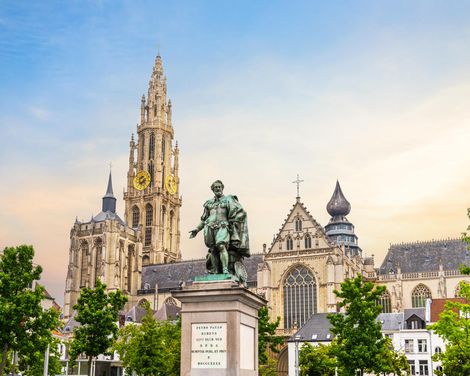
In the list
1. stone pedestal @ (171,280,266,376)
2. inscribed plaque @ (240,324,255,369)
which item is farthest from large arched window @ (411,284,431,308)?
stone pedestal @ (171,280,266,376)

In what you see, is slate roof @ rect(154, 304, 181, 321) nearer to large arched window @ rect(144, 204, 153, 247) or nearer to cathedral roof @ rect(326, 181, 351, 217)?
large arched window @ rect(144, 204, 153, 247)

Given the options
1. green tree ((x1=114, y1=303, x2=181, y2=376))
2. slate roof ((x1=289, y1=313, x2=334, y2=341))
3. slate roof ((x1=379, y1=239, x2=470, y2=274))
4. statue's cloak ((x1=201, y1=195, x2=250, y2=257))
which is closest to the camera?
statue's cloak ((x1=201, y1=195, x2=250, y2=257))

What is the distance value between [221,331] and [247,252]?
95.6 inches

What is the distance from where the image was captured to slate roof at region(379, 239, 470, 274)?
7794 centimetres

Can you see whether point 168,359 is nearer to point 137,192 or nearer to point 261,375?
point 261,375

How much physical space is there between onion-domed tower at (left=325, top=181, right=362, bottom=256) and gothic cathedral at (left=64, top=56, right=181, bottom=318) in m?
31.7

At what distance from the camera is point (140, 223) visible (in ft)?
358

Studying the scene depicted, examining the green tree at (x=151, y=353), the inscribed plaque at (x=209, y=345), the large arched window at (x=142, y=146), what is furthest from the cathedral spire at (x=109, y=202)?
the inscribed plaque at (x=209, y=345)

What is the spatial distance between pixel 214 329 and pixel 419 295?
66988 millimetres

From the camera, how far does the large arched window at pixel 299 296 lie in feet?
227

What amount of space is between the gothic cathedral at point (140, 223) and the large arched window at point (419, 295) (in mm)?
42794

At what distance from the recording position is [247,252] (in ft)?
51.6

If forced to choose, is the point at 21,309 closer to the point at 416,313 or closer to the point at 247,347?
the point at 247,347

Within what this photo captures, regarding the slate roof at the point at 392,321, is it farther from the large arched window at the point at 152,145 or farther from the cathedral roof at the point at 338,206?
the large arched window at the point at 152,145
